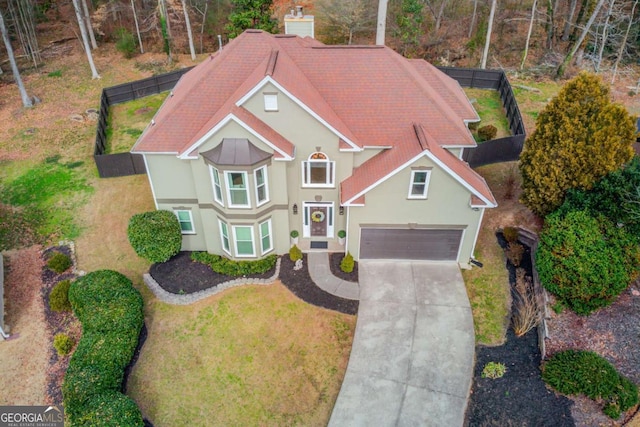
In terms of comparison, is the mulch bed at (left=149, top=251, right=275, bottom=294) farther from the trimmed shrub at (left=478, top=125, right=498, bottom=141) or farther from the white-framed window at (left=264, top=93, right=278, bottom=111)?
the trimmed shrub at (left=478, top=125, right=498, bottom=141)

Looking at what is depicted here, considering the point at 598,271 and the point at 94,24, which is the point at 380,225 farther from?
the point at 94,24

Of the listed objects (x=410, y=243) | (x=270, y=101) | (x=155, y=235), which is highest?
(x=270, y=101)

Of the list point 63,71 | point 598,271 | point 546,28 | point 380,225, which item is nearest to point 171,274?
point 380,225

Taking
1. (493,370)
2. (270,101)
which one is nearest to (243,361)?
(493,370)

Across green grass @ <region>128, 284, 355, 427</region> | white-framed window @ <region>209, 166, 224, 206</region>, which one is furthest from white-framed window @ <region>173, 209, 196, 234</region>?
green grass @ <region>128, 284, 355, 427</region>

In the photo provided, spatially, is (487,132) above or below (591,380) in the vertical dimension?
above

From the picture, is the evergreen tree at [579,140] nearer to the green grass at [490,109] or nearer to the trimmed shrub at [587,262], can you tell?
the trimmed shrub at [587,262]

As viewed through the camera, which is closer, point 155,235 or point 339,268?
point 155,235

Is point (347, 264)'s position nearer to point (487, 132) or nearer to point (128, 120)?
point (487, 132)
